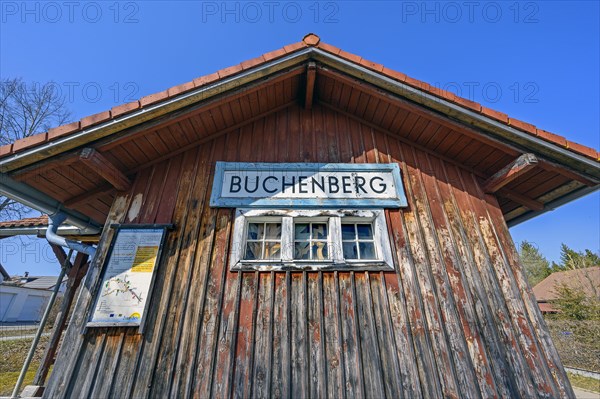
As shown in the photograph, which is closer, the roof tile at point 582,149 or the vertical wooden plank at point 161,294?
the vertical wooden plank at point 161,294

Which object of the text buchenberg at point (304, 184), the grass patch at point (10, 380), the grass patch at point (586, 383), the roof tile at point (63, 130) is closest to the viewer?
the roof tile at point (63, 130)

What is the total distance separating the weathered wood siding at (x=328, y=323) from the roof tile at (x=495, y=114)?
1.27 meters

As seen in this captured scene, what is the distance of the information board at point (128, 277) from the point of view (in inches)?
126

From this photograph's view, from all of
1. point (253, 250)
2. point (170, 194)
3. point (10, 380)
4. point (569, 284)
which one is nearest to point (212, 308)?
point (253, 250)

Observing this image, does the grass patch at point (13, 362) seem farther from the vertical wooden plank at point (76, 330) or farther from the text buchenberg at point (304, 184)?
the text buchenberg at point (304, 184)

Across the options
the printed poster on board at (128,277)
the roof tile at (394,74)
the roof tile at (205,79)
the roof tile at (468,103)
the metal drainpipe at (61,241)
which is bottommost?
the printed poster on board at (128,277)

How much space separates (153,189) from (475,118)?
5.10 m

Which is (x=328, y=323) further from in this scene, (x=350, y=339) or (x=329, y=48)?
(x=329, y=48)

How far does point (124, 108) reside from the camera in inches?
141

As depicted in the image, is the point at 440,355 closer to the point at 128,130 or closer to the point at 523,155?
the point at 523,155

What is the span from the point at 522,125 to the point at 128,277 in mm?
5827

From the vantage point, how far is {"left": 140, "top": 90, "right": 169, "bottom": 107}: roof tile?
364cm

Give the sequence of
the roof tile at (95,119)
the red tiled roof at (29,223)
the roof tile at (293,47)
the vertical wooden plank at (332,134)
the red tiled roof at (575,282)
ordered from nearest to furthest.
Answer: the roof tile at (95,119) < the roof tile at (293,47) < the vertical wooden plank at (332,134) < the red tiled roof at (29,223) < the red tiled roof at (575,282)

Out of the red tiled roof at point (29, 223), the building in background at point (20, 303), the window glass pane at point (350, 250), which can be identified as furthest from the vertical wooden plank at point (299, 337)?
the building in background at point (20, 303)
